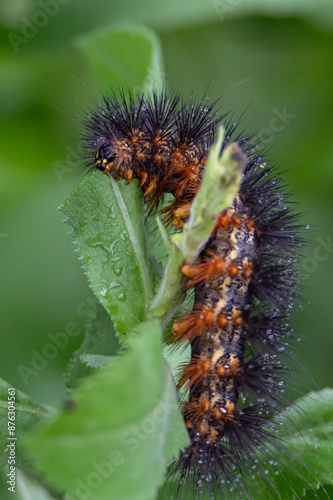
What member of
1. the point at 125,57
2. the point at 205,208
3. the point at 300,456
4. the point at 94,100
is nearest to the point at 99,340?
the point at 300,456

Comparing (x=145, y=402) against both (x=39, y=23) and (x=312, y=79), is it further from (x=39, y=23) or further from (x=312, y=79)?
Answer: (x=312, y=79)

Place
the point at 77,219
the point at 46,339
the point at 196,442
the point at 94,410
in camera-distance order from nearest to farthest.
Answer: the point at 94,410
the point at 77,219
the point at 196,442
the point at 46,339

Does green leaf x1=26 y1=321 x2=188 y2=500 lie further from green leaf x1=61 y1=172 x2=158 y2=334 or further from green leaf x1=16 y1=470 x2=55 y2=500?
green leaf x1=16 y1=470 x2=55 y2=500

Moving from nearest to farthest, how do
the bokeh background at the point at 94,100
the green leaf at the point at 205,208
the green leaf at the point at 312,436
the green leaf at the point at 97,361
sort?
the green leaf at the point at 205,208, the green leaf at the point at 97,361, the green leaf at the point at 312,436, the bokeh background at the point at 94,100

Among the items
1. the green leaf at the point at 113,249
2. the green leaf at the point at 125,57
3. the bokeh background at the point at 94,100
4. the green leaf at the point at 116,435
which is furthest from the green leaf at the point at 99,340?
the green leaf at the point at 125,57

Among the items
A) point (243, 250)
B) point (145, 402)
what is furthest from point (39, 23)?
point (145, 402)

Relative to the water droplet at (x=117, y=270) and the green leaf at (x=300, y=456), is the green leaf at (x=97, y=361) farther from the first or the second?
the green leaf at (x=300, y=456)

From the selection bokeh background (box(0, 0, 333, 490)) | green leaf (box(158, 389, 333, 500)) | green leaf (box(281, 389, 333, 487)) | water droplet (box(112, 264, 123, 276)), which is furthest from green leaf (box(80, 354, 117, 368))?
bokeh background (box(0, 0, 333, 490))
